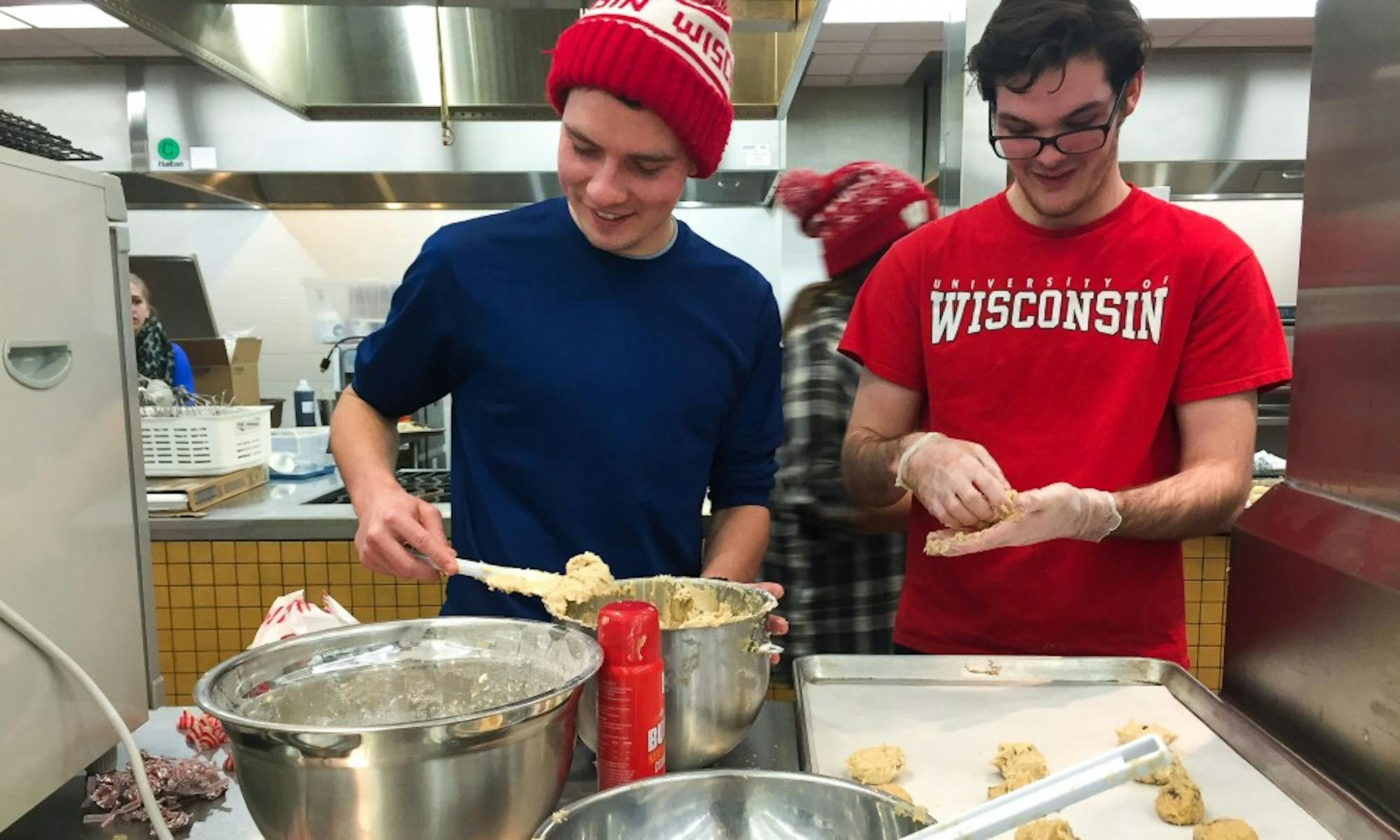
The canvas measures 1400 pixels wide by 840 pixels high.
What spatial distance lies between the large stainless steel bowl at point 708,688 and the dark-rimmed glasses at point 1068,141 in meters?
0.92

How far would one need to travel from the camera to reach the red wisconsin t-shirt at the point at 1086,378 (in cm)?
145

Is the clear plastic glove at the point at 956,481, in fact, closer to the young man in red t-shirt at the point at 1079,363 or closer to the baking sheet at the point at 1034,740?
the young man in red t-shirt at the point at 1079,363

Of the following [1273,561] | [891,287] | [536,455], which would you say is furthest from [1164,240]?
[536,455]

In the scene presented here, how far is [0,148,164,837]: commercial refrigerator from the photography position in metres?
0.90

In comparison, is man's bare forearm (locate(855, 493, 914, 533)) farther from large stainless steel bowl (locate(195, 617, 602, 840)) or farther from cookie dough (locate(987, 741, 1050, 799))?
large stainless steel bowl (locate(195, 617, 602, 840))

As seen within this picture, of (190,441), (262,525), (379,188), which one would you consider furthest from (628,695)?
(379,188)

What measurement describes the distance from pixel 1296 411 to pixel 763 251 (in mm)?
5210

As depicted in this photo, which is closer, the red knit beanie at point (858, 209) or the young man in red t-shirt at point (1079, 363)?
the young man in red t-shirt at point (1079, 363)

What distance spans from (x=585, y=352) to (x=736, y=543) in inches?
15.7

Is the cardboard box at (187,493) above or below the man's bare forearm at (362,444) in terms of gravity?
below

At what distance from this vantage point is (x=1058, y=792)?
60 centimetres

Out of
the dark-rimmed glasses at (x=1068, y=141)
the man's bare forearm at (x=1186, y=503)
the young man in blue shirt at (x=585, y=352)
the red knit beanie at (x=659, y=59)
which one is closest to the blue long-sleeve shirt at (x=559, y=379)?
the young man in blue shirt at (x=585, y=352)

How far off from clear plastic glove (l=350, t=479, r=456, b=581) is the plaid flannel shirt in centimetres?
109

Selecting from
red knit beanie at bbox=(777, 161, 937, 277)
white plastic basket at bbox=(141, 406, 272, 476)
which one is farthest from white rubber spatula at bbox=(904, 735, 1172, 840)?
white plastic basket at bbox=(141, 406, 272, 476)
